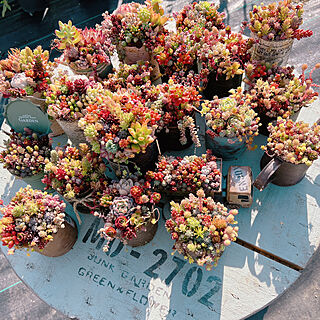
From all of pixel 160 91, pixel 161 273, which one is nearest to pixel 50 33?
pixel 160 91

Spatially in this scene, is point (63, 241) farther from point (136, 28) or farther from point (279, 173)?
point (136, 28)

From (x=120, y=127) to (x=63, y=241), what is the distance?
1.04 m

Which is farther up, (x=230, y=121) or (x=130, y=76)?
(x=130, y=76)

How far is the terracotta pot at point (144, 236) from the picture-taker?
2338 mm

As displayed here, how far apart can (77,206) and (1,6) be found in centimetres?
578

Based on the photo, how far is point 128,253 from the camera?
8.27 ft

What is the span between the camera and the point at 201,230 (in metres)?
2.05

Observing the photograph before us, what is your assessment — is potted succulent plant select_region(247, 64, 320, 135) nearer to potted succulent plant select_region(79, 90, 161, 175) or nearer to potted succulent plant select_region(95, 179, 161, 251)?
potted succulent plant select_region(79, 90, 161, 175)

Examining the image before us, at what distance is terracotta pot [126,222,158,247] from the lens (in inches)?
92.0

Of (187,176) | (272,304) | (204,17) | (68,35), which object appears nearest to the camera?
(187,176)

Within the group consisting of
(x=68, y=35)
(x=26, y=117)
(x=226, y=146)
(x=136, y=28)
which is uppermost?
(x=68, y=35)

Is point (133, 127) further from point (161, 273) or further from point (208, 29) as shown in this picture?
point (208, 29)

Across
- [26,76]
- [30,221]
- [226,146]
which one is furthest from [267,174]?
[26,76]

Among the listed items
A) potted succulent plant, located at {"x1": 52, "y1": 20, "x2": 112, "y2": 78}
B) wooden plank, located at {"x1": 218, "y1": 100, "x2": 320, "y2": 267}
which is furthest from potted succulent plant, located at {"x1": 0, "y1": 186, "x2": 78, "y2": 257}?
wooden plank, located at {"x1": 218, "y1": 100, "x2": 320, "y2": 267}
